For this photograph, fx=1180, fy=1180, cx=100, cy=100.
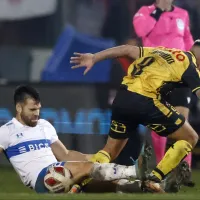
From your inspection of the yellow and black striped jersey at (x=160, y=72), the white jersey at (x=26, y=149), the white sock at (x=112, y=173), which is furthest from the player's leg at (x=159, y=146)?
the white sock at (x=112, y=173)

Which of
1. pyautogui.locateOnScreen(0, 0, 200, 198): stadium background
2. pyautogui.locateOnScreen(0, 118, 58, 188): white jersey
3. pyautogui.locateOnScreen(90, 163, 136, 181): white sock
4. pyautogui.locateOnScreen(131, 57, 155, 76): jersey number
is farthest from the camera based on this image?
pyautogui.locateOnScreen(0, 0, 200, 198): stadium background

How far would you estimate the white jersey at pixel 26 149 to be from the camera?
37.3 ft

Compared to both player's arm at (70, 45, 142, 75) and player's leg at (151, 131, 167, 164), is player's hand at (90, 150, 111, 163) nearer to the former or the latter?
player's arm at (70, 45, 142, 75)

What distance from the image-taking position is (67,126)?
15320 millimetres

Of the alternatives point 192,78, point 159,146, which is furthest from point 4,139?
point 159,146

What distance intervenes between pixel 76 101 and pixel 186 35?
70.0 inches

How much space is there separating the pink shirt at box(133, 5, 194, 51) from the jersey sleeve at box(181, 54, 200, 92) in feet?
8.81

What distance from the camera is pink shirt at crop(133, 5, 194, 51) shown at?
14406 mm

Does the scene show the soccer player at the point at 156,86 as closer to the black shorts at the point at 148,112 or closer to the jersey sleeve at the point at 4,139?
the black shorts at the point at 148,112

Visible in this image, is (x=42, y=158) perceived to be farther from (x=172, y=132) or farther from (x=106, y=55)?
(x=172, y=132)

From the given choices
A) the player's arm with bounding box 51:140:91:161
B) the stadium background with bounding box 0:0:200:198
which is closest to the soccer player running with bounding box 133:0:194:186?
the stadium background with bounding box 0:0:200:198

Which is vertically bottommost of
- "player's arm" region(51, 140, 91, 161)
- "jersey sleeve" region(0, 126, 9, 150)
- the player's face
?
"player's arm" region(51, 140, 91, 161)

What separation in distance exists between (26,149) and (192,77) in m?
1.78

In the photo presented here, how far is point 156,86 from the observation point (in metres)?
11.8
